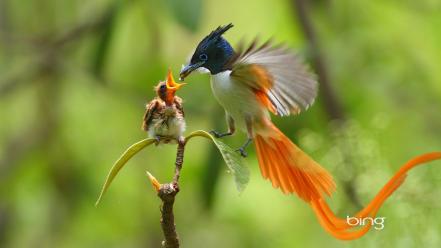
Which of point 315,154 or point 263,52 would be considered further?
point 315,154

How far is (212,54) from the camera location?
1.48 metres

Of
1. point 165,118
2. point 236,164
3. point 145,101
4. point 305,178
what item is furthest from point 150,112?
point 145,101

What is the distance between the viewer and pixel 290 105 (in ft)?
4.83

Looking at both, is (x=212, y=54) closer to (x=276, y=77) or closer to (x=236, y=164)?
(x=276, y=77)

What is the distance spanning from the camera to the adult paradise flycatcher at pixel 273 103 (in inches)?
55.4

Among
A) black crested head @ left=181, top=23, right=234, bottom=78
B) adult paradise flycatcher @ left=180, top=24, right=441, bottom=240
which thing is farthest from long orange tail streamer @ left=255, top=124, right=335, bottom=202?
black crested head @ left=181, top=23, right=234, bottom=78

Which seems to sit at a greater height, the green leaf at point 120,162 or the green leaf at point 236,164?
the green leaf at point 120,162

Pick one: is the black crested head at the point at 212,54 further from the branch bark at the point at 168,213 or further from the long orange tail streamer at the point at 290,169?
the branch bark at the point at 168,213

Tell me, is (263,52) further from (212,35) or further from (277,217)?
(277,217)

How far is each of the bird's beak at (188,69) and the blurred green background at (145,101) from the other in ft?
5.49

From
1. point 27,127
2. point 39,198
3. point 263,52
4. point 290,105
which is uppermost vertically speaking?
point 263,52

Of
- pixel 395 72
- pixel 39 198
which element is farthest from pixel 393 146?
pixel 39 198

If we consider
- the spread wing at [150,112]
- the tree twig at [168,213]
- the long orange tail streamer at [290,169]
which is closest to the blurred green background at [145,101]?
the long orange tail streamer at [290,169]

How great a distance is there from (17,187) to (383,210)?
1.91 metres
